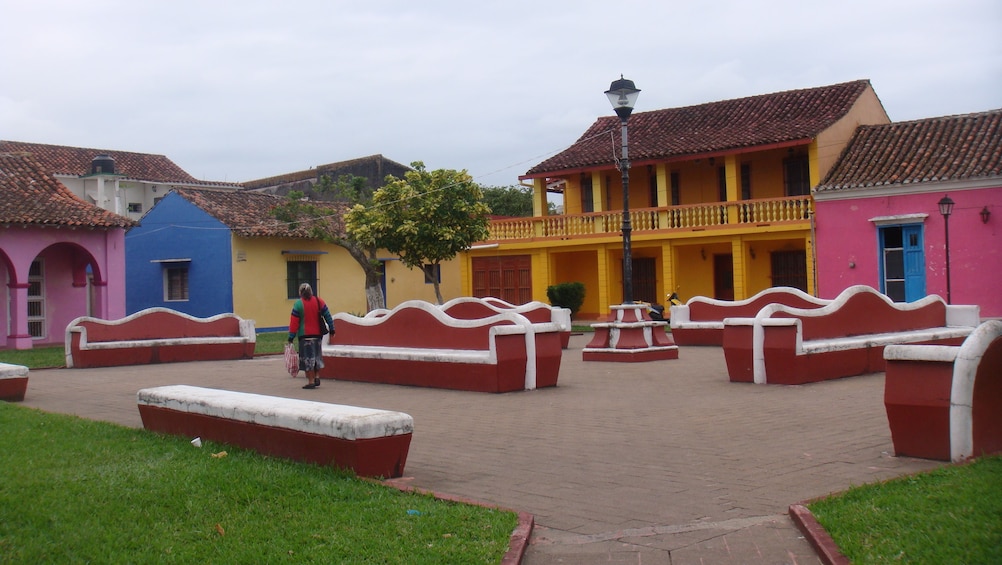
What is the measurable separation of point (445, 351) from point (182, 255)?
20546 mm

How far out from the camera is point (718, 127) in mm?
29109

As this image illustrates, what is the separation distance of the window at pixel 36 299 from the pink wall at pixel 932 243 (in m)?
21.1

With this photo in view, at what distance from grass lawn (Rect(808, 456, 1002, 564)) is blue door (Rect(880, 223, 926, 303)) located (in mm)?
19856

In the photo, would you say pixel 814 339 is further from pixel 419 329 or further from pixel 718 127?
pixel 718 127

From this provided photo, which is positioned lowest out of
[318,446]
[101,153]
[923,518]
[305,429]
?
[923,518]

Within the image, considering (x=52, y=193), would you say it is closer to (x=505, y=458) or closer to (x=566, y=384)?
(x=566, y=384)

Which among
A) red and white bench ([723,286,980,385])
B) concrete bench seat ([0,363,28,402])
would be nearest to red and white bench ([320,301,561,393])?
red and white bench ([723,286,980,385])

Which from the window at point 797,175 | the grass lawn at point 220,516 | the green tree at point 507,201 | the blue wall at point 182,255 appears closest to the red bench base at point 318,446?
the grass lawn at point 220,516

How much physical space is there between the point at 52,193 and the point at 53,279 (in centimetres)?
231

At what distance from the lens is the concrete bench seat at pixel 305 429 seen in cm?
597

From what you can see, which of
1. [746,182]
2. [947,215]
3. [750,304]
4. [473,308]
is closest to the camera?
[473,308]

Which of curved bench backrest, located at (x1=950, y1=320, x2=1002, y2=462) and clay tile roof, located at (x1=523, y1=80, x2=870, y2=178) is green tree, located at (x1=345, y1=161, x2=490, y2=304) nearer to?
clay tile roof, located at (x1=523, y1=80, x2=870, y2=178)

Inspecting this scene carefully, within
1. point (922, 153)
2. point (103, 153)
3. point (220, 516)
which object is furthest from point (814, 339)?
point (103, 153)

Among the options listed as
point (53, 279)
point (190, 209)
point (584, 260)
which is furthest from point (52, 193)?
point (584, 260)
